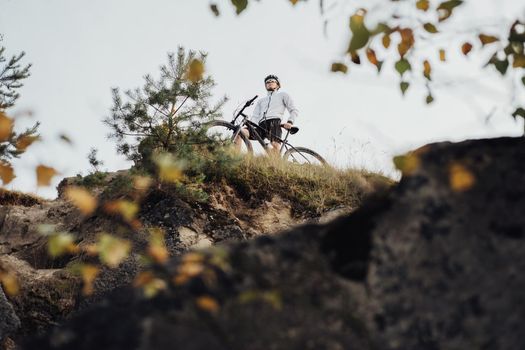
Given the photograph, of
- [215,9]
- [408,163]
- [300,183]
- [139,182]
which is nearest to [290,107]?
[300,183]

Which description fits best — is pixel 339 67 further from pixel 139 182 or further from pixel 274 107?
pixel 274 107

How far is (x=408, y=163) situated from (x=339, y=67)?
1.19 meters

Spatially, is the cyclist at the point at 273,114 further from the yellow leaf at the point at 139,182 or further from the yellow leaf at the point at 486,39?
the yellow leaf at the point at 486,39

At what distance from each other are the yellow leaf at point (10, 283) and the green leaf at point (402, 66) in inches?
191

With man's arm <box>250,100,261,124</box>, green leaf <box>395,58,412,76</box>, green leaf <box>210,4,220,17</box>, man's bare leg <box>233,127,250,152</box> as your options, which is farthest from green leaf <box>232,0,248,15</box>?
man's arm <box>250,100,261,124</box>

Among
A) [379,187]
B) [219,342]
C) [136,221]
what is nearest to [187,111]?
[136,221]

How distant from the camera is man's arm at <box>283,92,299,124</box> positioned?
407 inches

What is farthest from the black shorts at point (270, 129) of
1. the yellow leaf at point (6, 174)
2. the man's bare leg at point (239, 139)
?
the yellow leaf at point (6, 174)

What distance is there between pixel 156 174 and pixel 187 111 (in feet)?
4.42

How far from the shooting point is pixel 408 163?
1895 mm

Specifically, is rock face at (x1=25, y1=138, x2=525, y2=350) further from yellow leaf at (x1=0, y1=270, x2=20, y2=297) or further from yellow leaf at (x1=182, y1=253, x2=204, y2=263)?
yellow leaf at (x1=0, y1=270, x2=20, y2=297)

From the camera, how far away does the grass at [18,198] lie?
9.04 metres

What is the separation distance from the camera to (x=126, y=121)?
738 cm

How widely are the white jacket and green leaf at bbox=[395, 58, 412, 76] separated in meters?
7.50
